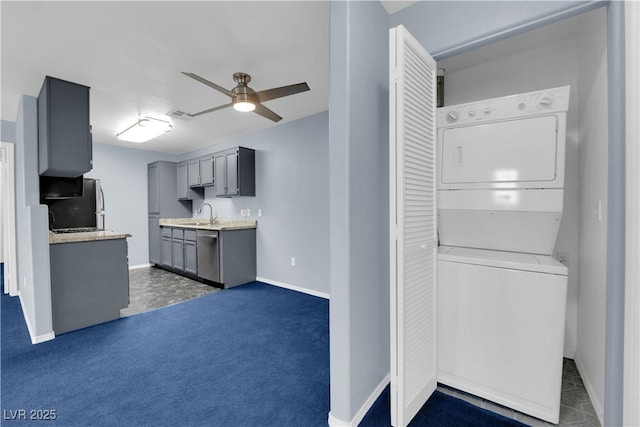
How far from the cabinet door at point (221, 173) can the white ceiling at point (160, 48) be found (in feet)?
4.35

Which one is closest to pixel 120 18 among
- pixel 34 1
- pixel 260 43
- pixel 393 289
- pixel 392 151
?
pixel 34 1

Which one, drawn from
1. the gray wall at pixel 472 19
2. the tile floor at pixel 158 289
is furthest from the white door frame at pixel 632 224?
the tile floor at pixel 158 289

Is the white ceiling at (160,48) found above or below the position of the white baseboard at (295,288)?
above

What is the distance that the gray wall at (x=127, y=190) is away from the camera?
16.6ft

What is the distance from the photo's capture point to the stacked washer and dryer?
153 centimetres

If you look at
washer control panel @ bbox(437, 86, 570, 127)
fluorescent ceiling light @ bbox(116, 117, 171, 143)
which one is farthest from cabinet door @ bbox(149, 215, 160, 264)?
washer control panel @ bbox(437, 86, 570, 127)

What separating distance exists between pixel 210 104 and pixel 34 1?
5.63 ft

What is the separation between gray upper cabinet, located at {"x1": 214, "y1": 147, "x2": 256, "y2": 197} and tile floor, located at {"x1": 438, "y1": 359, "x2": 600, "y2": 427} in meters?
3.56

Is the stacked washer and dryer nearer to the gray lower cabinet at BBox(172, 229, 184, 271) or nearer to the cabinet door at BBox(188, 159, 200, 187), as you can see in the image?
the gray lower cabinet at BBox(172, 229, 184, 271)

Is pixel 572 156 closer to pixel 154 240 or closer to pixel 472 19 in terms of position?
pixel 472 19

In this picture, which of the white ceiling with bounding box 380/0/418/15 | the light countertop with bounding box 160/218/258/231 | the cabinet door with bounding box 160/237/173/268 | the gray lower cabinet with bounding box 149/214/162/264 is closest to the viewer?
the white ceiling with bounding box 380/0/418/15

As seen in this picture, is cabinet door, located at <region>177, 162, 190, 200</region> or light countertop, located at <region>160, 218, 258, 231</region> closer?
light countertop, located at <region>160, 218, 258, 231</region>

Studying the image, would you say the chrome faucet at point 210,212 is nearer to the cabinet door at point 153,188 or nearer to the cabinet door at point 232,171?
the cabinet door at point 153,188

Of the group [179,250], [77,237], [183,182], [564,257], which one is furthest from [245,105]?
[183,182]
